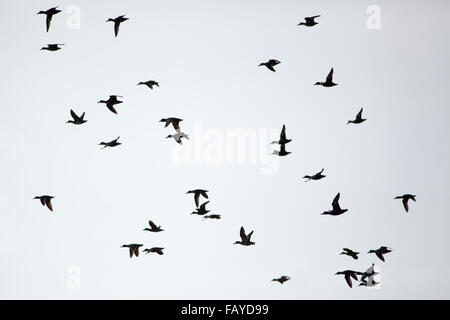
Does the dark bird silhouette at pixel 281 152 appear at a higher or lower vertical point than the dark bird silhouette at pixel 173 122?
lower

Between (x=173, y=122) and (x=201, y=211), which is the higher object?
(x=173, y=122)

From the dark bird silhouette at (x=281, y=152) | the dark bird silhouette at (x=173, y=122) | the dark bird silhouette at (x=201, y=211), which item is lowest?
the dark bird silhouette at (x=201, y=211)

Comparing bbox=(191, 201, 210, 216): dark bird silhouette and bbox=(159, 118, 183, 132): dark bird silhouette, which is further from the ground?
bbox=(159, 118, 183, 132): dark bird silhouette

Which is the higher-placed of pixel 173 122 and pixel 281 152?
pixel 173 122

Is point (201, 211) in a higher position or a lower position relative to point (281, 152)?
lower

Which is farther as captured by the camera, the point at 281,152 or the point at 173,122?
the point at 173,122

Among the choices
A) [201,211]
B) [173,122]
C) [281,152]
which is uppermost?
[173,122]
